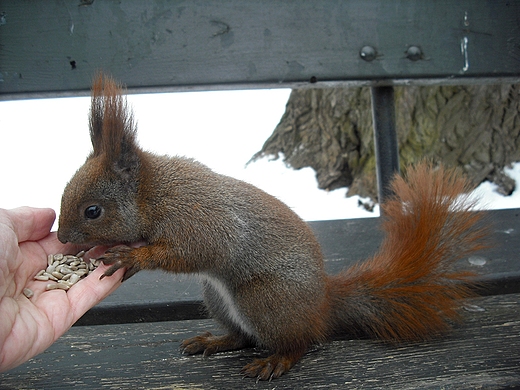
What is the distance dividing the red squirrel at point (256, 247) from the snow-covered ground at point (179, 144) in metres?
1.55

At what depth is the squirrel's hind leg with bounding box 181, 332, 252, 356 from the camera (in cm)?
122

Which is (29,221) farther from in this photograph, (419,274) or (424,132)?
(424,132)

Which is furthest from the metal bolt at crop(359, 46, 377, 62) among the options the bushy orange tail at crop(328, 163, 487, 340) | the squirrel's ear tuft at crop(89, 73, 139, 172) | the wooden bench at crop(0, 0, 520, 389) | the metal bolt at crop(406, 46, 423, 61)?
the squirrel's ear tuft at crop(89, 73, 139, 172)

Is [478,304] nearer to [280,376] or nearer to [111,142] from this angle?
[280,376]

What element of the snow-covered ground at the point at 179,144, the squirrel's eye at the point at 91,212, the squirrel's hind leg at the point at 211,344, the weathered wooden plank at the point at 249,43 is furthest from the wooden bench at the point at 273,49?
the snow-covered ground at the point at 179,144

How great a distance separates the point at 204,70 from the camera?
1.80m

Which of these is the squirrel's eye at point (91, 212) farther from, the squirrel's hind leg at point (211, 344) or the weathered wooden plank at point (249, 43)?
the weathered wooden plank at point (249, 43)

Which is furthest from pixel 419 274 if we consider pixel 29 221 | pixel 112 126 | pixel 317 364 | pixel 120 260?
pixel 29 221

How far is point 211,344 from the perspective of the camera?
48.4 inches

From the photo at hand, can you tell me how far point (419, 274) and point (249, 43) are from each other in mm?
992

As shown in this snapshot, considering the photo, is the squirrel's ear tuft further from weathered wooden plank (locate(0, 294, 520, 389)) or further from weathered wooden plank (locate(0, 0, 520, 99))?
weathered wooden plank (locate(0, 0, 520, 99))

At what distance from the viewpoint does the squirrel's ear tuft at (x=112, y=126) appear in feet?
3.74

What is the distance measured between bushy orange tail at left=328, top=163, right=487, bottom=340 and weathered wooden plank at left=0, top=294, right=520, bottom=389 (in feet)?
0.17

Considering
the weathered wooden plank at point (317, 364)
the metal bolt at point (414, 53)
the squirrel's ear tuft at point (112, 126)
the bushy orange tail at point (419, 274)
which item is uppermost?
the metal bolt at point (414, 53)
